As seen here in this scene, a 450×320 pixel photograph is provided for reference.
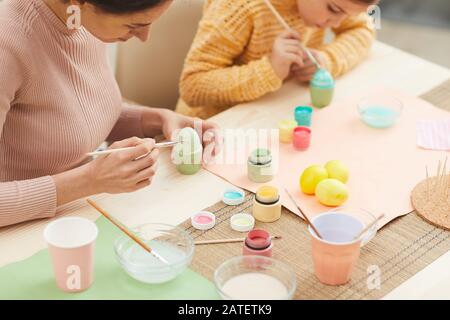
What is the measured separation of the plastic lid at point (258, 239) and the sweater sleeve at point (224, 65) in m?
0.64

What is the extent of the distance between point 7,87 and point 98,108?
0.98 ft

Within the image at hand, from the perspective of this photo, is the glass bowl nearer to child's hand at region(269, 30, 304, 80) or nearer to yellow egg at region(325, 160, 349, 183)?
yellow egg at region(325, 160, 349, 183)

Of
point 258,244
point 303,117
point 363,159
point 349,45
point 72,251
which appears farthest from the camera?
point 349,45

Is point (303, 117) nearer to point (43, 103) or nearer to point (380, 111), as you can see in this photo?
point (380, 111)

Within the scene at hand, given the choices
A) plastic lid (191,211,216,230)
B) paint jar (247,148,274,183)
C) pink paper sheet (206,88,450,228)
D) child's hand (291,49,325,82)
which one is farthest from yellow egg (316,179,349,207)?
child's hand (291,49,325,82)

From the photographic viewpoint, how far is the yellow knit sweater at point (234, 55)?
1.88 m

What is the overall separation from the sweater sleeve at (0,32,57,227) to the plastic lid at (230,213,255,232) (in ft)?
1.17

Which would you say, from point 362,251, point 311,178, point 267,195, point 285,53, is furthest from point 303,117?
point 362,251

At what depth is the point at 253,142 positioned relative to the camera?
1712mm

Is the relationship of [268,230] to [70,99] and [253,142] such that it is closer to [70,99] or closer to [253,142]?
[253,142]

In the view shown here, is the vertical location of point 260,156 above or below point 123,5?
below

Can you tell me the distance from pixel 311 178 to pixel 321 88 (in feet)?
1.41

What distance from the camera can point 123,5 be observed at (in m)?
1.30

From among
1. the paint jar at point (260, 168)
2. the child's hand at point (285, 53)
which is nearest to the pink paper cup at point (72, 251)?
the paint jar at point (260, 168)
